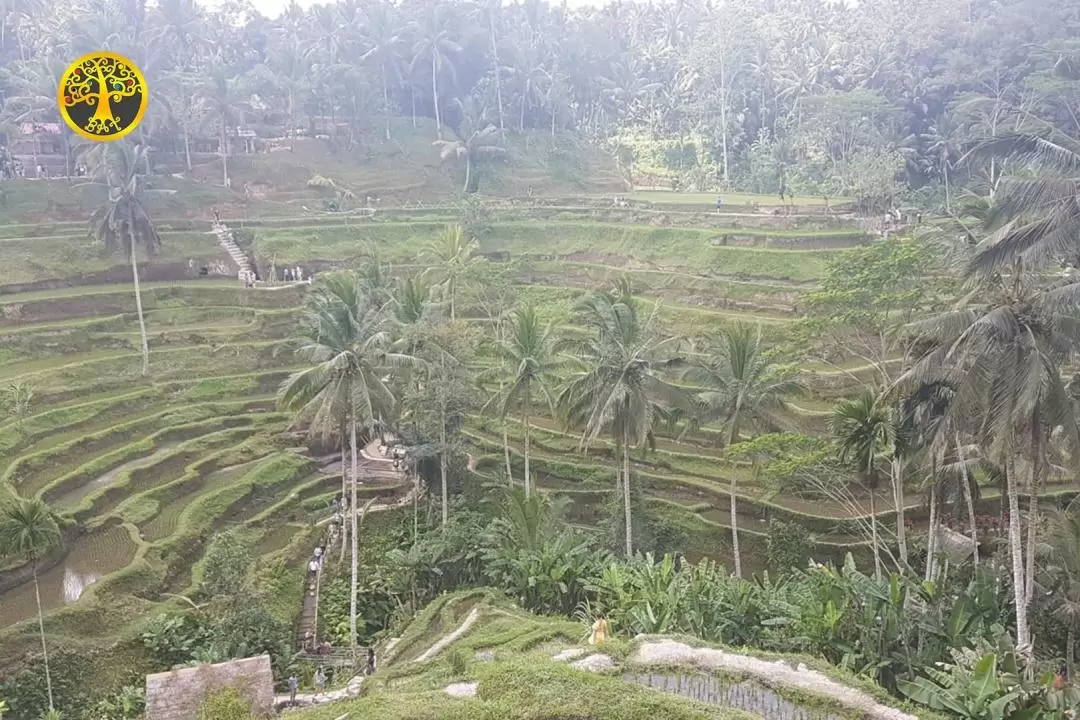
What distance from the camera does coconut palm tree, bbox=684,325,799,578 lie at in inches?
880

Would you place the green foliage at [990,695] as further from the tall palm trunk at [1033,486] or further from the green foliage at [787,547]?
the green foliage at [787,547]

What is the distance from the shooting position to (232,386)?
3256 centimetres

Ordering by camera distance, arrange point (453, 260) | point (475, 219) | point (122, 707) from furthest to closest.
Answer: point (475, 219), point (453, 260), point (122, 707)

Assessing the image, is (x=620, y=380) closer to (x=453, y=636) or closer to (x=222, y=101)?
(x=453, y=636)

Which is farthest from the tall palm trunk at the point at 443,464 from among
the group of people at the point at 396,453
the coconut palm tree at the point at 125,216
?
the coconut palm tree at the point at 125,216

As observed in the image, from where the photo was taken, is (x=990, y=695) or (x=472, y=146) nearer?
(x=990, y=695)

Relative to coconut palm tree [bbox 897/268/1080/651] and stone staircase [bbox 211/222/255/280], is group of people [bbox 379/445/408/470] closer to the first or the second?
stone staircase [bbox 211/222/255/280]

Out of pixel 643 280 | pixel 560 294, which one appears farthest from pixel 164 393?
pixel 643 280

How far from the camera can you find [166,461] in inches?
1069

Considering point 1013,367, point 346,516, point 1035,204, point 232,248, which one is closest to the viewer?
point 1035,204

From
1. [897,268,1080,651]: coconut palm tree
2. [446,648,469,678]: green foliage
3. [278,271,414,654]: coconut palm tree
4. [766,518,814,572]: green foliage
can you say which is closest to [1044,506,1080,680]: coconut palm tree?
[897,268,1080,651]: coconut palm tree

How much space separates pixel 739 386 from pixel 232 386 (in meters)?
20.0

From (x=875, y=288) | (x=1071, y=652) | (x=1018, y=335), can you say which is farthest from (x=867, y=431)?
(x=1071, y=652)

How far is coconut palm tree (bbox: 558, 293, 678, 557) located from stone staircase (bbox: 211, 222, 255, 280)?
76.2 ft
